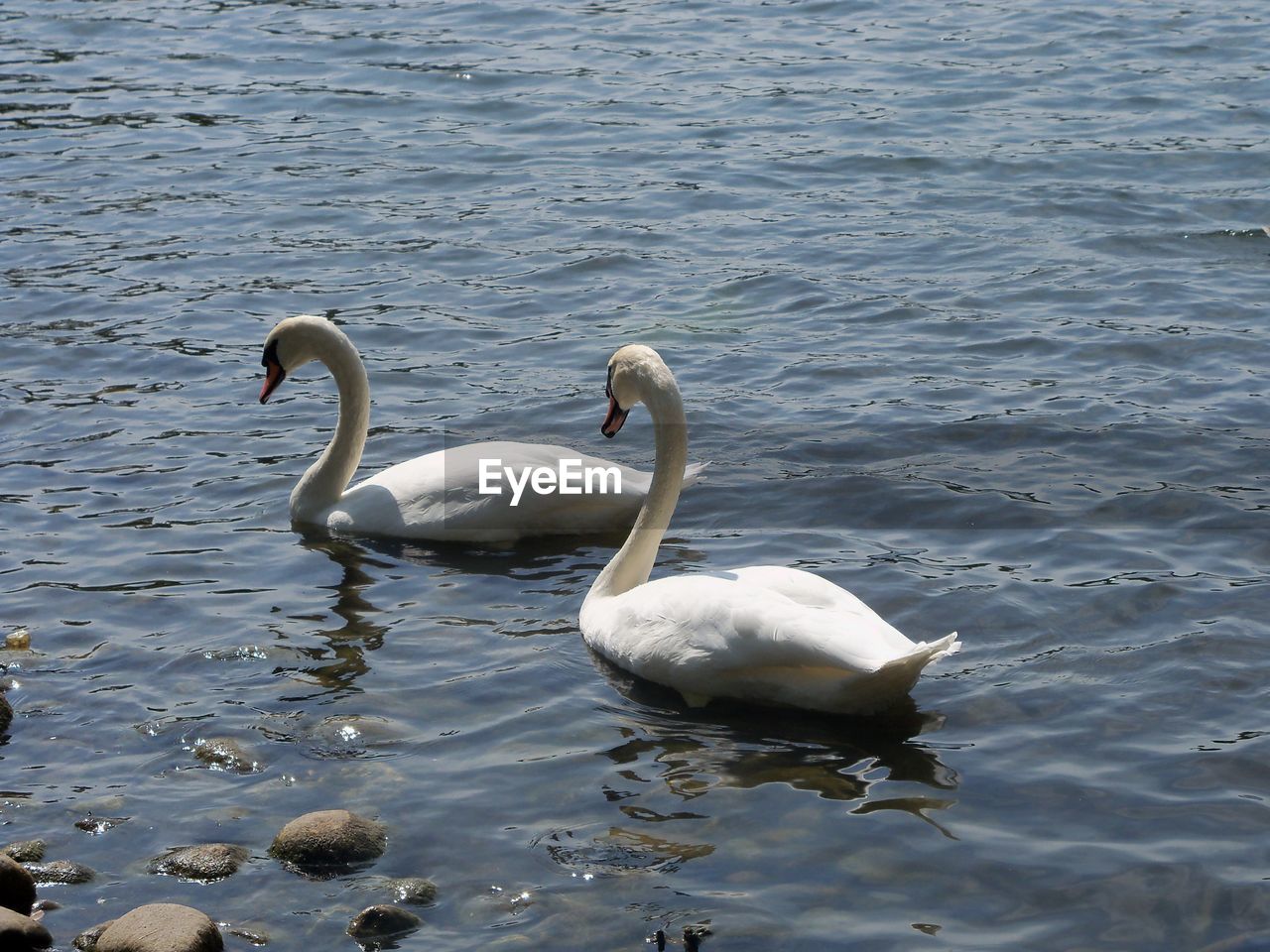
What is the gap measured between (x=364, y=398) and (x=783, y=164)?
22.0 feet

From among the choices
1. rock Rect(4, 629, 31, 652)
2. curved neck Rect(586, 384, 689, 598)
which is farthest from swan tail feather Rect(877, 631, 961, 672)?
rock Rect(4, 629, 31, 652)

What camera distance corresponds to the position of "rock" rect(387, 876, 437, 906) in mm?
5613

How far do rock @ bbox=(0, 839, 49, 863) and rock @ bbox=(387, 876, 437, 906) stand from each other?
1.22 meters

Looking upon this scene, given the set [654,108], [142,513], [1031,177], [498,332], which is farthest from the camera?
[654,108]

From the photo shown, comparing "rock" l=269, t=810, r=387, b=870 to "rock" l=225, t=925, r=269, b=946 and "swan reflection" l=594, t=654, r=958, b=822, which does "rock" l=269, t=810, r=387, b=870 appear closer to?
"rock" l=225, t=925, r=269, b=946

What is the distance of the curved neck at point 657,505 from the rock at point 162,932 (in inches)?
110

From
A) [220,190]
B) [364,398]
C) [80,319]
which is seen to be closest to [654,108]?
[220,190]

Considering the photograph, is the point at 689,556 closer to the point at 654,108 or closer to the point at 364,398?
the point at 364,398

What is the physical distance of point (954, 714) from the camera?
6.74 m

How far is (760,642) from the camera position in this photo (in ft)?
21.6

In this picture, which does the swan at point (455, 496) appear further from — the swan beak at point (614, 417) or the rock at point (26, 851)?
the rock at point (26, 851)

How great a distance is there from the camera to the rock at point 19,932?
5.27 meters

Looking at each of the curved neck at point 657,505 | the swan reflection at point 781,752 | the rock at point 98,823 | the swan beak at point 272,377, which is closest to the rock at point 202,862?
the rock at point 98,823

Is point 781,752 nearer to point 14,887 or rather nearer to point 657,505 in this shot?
point 657,505
